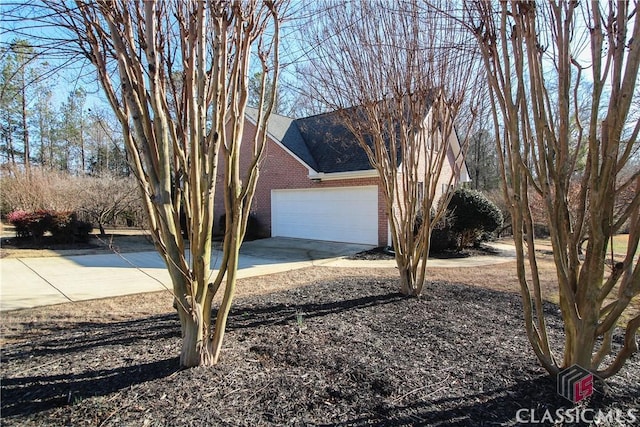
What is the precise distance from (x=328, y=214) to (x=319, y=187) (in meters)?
1.05

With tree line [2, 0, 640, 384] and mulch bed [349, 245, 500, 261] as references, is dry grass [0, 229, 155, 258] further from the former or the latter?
tree line [2, 0, 640, 384]

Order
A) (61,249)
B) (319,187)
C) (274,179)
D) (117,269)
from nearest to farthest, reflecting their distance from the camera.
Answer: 1. (117,269)
2. (61,249)
3. (319,187)
4. (274,179)

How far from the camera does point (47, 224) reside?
1086cm

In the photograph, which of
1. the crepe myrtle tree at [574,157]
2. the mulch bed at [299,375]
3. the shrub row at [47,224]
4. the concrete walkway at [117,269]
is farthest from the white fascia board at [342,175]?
the crepe myrtle tree at [574,157]

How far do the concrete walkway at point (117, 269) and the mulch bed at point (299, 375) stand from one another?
971mm

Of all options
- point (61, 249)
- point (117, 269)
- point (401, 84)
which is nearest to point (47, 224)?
point (61, 249)

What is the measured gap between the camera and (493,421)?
2018 millimetres

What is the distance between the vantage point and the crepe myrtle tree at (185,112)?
2.32 meters

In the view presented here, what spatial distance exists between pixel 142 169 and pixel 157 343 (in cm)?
169

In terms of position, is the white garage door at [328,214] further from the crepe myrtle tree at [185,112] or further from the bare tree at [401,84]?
the crepe myrtle tree at [185,112]

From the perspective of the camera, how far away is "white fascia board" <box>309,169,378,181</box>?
11.0m

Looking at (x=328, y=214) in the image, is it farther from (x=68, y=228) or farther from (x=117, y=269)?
(x=68, y=228)

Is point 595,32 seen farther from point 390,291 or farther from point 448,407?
point 390,291

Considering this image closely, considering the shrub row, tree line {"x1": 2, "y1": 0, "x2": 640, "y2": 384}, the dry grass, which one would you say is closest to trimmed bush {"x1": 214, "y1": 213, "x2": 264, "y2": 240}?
the dry grass
